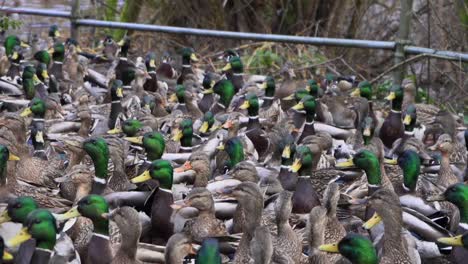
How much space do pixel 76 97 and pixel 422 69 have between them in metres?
3.30

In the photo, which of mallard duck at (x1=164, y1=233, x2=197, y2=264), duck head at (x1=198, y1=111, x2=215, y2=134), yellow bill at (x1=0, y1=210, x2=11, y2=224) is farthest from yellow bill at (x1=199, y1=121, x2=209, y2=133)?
mallard duck at (x1=164, y1=233, x2=197, y2=264)

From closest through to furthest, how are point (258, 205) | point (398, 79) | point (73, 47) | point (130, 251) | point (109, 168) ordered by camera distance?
point (130, 251)
point (258, 205)
point (109, 168)
point (398, 79)
point (73, 47)

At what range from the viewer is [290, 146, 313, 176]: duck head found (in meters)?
6.51

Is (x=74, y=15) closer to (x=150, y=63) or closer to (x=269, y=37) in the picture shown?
(x=150, y=63)

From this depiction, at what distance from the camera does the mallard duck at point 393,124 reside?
Answer: 8.26 meters

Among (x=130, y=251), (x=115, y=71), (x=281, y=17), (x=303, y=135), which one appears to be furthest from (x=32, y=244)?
(x=281, y=17)

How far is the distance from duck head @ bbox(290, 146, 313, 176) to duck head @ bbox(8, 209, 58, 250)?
1844mm

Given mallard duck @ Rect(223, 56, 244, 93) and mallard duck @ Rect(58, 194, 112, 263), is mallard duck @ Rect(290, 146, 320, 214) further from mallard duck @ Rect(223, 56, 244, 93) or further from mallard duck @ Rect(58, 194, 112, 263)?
mallard duck @ Rect(223, 56, 244, 93)

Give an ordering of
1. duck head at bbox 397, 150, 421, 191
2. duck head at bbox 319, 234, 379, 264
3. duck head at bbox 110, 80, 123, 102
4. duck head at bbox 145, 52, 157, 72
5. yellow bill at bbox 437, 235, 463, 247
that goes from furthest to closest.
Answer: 1. duck head at bbox 145, 52, 157, 72
2. duck head at bbox 110, 80, 123, 102
3. duck head at bbox 397, 150, 421, 191
4. yellow bill at bbox 437, 235, 463, 247
5. duck head at bbox 319, 234, 379, 264

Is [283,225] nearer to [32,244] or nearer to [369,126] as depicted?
[32,244]

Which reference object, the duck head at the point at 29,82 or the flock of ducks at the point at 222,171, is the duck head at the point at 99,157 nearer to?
the flock of ducks at the point at 222,171

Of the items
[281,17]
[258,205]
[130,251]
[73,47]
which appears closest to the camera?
[130,251]

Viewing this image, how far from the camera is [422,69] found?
1002cm

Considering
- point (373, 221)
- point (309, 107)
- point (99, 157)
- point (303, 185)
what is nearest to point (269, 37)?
point (309, 107)
